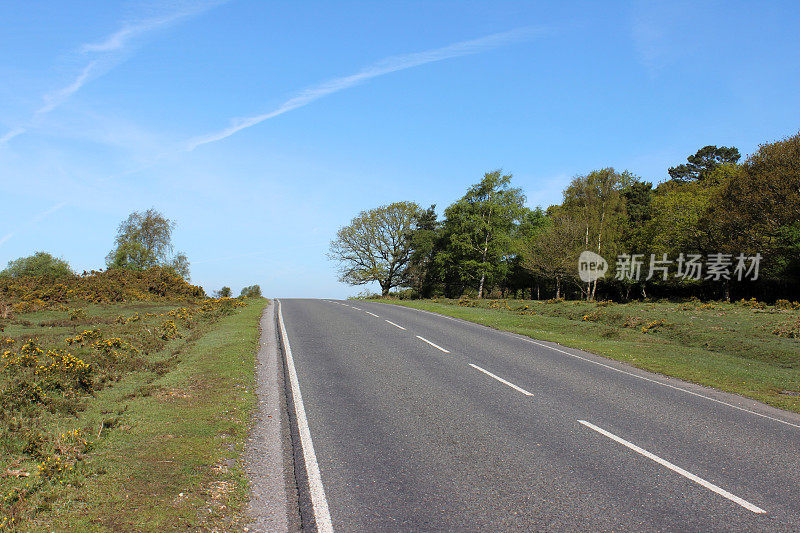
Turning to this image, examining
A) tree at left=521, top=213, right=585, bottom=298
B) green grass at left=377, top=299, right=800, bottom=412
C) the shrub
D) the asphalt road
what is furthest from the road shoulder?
tree at left=521, top=213, right=585, bottom=298

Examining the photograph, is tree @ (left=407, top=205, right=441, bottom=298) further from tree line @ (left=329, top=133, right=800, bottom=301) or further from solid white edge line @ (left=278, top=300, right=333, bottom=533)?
solid white edge line @ (left=278, top=300, right=333, bottom=533)

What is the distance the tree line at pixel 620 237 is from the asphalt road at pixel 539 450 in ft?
116

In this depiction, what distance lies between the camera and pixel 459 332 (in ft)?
65.4

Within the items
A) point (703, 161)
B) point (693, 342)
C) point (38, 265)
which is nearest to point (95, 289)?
point (38, 265)

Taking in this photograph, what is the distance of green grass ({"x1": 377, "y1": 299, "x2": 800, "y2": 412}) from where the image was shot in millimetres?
12875

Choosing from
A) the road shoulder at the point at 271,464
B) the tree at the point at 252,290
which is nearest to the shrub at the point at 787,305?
the road shoulder at the point at 271,464

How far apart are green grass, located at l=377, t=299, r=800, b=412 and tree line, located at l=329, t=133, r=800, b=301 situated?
577 inches

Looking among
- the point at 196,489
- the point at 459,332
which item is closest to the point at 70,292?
the point at 459,332

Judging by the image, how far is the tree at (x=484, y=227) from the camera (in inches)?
2320

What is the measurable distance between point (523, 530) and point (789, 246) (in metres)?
42.7

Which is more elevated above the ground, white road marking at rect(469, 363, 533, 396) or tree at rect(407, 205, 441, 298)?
tree at rect(407, 205, 441, 298)

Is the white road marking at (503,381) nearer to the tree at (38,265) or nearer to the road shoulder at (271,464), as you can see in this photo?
the road shoulder at (271,464)

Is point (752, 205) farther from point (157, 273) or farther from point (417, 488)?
point (157, 273)

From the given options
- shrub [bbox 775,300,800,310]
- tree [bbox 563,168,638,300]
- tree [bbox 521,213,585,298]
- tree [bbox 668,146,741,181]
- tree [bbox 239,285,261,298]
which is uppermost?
tree [bbox 668,146,741,181]
